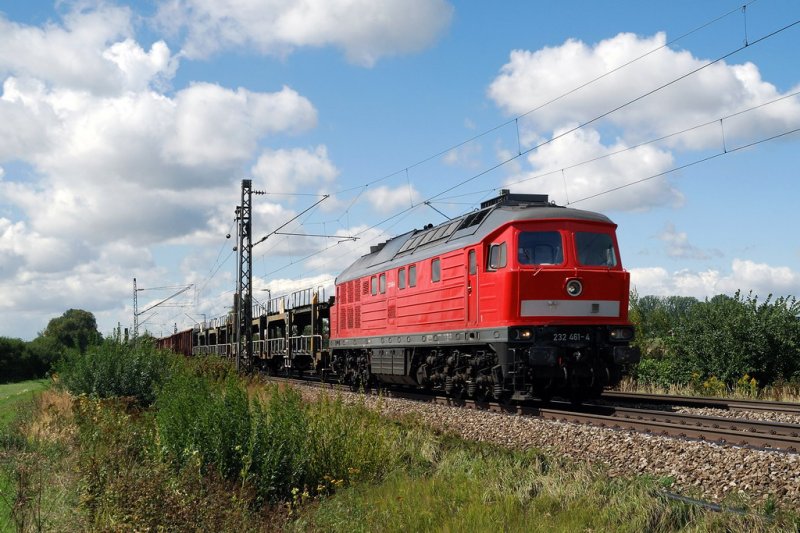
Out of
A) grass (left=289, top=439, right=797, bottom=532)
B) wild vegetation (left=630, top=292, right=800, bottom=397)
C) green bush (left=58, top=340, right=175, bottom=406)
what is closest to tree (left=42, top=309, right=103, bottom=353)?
green bush (left=58, top=340, right=175, bottom=406)

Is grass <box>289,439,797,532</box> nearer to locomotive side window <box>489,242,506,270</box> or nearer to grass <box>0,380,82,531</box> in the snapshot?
grass <box>0,380,82,531</box>

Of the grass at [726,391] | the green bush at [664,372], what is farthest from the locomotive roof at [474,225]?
the green bush at [664,372]

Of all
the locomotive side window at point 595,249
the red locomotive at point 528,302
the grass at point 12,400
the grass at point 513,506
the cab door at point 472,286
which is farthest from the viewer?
the grass at point 12,400

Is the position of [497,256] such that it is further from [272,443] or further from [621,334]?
[272,443]

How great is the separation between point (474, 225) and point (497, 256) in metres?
1.70

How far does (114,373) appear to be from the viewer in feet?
59.4

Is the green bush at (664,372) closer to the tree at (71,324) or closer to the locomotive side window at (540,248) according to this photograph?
the locomotive side window at (540,248)

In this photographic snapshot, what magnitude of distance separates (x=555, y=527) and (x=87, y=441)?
6858 millimetres

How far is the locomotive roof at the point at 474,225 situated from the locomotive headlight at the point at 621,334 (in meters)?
2.34

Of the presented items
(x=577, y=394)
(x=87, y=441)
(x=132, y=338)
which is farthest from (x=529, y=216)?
(x=132, y=338)

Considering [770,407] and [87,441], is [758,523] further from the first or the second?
[770,407]

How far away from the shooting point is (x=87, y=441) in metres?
11.0

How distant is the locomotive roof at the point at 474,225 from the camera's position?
55.5 ft

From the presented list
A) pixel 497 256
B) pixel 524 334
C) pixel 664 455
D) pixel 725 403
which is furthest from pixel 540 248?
pixel 664 455
